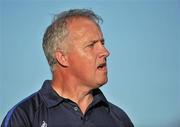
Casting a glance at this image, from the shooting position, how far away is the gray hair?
10.7ft

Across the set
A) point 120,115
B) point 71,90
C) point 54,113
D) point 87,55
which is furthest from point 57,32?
point 120,115

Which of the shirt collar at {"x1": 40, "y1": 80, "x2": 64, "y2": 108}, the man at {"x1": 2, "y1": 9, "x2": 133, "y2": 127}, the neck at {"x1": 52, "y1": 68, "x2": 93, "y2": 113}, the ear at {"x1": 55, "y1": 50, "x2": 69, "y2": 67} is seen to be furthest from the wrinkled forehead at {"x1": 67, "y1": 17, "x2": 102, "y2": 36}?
the shirt collar at {"x1": 40, "y1": 80, "x2": 64, "y2": 108}

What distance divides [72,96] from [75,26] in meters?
0.60

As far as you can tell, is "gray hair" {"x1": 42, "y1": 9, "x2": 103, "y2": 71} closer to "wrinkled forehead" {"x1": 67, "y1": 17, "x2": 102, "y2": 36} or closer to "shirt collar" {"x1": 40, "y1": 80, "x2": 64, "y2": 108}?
"wrinkled forehead" {"x1": 67, "y1": 17, "x2": 102, "y2": 36}

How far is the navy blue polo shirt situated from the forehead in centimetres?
49

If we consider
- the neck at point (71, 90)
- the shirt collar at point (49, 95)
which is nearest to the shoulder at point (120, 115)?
the neck at point (71, 90)

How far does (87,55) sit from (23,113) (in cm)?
70

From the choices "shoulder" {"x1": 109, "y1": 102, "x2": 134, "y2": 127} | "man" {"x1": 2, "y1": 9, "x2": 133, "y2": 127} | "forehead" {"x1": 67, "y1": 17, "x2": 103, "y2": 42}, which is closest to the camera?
"man" {"x1": 2, "y1": 9, "x2": 133, "y2": 127}

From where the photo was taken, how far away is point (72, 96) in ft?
10.5

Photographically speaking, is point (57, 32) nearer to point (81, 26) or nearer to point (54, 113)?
point (81, 26)

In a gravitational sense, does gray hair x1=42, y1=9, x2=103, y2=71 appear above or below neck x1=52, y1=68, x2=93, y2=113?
above

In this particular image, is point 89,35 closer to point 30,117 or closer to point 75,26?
point 75,26

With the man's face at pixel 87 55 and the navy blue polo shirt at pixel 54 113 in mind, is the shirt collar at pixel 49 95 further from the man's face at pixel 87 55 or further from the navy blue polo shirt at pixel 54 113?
the man's face at pixel 87 55

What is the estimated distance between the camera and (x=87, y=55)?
3.10 meters
